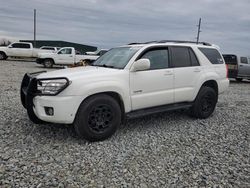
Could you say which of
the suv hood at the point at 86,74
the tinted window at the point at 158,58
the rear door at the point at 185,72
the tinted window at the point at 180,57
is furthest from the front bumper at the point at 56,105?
the tinted window at the point at 180,57

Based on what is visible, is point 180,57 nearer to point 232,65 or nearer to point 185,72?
point 185,72

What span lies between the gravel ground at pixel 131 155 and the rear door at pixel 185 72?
67 cm

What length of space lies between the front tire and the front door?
1.58 ft

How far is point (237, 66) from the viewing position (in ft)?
53.3

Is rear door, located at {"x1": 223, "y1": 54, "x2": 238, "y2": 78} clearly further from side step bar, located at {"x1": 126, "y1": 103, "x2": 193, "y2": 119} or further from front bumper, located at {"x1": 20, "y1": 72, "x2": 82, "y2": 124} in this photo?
front bumper, located at {"x1": 20, "y1": 72, "x2": 82, "y2": 124}

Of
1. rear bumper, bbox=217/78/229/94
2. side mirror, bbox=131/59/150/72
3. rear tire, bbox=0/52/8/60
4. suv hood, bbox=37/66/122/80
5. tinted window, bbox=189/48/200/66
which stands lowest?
rear bumper, bbox=217/78/229/94

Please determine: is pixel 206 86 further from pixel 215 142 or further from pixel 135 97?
pixel 135 97

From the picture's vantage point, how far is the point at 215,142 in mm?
4664

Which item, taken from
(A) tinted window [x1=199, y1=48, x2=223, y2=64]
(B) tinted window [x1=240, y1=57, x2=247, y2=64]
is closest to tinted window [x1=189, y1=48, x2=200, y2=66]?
(A) tinted window [x1=199, y1=48, x2=223, y2=64]

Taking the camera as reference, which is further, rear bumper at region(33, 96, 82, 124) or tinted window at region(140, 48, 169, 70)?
tinted window at region(140, 48, 169, 70)

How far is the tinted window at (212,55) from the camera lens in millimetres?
6211

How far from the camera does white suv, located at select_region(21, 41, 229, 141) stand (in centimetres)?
413

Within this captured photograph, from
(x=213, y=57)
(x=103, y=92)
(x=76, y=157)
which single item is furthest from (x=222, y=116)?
(x=76, y=157)

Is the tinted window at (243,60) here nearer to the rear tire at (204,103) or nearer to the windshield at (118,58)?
the rear tire at (204,103)
